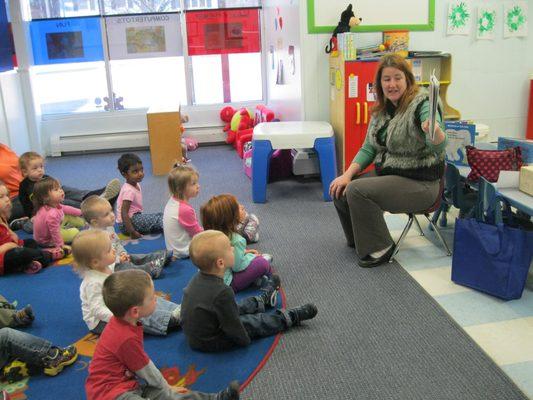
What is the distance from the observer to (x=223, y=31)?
717 cm

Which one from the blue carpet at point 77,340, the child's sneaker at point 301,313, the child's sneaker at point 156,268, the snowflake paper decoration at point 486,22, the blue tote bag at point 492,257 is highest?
the snowflake paper decoration at point 486,22

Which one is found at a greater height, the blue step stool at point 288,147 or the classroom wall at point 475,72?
the classroom wall at point 475,72

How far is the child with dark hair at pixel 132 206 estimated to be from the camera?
3980mm

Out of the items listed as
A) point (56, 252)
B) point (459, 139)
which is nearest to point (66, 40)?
point (56, 252)

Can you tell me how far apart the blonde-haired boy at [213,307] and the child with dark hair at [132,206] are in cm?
167

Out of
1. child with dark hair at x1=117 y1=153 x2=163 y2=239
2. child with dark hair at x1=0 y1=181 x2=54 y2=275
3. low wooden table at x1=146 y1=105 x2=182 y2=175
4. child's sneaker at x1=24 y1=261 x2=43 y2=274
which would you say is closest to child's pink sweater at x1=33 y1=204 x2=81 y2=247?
child with dark hair at x1=0 y1=181 x2=54 y2=275

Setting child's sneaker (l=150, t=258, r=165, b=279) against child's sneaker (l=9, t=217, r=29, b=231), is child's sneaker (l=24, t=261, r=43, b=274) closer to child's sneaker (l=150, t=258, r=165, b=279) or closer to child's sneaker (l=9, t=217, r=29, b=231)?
child's sneaker (l=150, t=258, r=165, b=279)

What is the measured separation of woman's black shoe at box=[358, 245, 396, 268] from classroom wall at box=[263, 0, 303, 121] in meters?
2.38

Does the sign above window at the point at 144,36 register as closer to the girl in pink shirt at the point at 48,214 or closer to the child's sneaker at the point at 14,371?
the girl in pink shirt at the point at 48,214

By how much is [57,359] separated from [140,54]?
5.50 m

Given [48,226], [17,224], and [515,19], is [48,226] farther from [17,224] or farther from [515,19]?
[515,19]

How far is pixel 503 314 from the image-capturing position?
8.95 feet

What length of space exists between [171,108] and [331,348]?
4.26m

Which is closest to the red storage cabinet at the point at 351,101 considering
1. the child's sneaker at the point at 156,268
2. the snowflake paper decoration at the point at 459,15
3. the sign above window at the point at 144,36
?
the snowflake paper decoration at the point at 459,15
